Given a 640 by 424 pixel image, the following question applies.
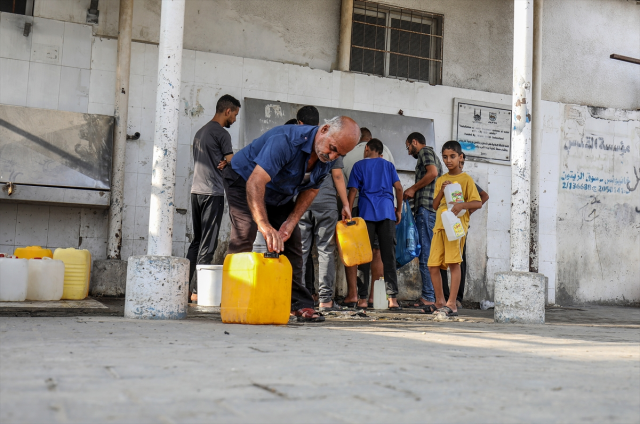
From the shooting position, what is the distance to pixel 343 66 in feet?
25.3

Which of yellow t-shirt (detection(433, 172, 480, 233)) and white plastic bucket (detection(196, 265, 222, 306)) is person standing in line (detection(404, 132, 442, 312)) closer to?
yellow t-shirt (detection(433, 172, 480, 233))

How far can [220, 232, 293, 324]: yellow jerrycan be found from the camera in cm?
379

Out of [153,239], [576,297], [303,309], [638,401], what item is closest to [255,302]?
[303,309]

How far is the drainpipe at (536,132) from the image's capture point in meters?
7.89

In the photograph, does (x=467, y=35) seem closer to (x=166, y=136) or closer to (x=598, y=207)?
(x=598, y=207)

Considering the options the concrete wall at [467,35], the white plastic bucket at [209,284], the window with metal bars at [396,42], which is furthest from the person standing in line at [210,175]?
the window with metal bars at [396,42]

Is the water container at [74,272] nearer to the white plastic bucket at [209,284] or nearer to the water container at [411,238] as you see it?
the white plastic bucket at [209,284]

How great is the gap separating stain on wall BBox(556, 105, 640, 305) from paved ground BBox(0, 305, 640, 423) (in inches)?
228

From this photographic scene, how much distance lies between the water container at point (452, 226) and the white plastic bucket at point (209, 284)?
194 centimetres

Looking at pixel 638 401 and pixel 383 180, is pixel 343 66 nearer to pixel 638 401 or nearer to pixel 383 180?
pixel 383 180

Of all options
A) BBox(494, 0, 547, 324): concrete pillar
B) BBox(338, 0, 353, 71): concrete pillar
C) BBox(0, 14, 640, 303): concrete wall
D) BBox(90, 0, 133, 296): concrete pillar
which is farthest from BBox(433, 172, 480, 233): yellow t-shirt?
BBox(90, 0, 133, 296): concrete pillar

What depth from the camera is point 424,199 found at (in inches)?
261

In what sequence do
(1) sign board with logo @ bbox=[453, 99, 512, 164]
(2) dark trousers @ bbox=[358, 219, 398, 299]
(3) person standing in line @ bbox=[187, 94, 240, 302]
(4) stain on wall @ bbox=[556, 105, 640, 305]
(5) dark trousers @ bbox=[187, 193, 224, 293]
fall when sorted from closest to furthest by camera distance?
(5) dark trousers @ bbox=[187, 193, 224, 293] → (3) person standing in line @ bbox=[187, 94, 240, 302] → (2) dark trousers @ bbox=[358, 219, 398, 299] → (1) sign board with logo @ bbox=[453, 99, 512, 164] → (4) stain on wall @ bbox=[556, 105, 640, 305]

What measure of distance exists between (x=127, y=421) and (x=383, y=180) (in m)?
5.02
